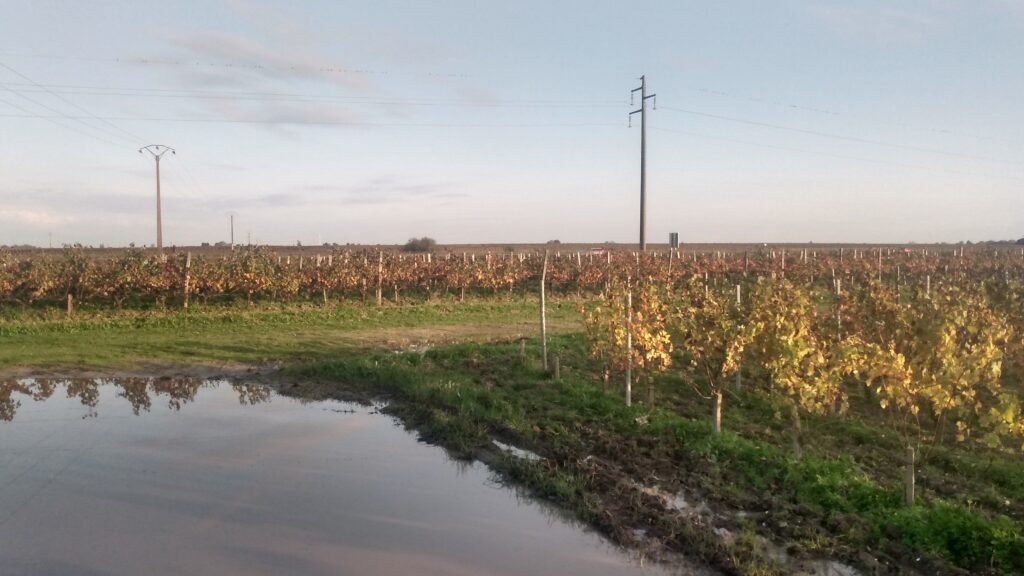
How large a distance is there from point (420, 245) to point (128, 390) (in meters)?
68.3

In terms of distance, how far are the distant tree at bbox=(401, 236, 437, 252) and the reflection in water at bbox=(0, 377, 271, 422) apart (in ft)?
207

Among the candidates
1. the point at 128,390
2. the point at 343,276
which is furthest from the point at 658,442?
the point at 343,276

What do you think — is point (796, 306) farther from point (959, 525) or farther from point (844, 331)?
point (959, 525)

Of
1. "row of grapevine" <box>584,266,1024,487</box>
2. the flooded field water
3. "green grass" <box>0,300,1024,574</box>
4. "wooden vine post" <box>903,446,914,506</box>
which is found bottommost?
the flooded field water

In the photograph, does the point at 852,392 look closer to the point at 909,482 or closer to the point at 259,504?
the point at 909,482

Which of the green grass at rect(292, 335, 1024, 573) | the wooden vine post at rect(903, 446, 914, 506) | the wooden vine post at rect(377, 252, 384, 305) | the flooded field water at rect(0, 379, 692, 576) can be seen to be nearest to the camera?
the flooded field water at rect(0, 379, 692, 576)

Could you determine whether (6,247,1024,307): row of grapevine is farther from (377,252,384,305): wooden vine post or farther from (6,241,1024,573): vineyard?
(6,241,1024,573): vineyard

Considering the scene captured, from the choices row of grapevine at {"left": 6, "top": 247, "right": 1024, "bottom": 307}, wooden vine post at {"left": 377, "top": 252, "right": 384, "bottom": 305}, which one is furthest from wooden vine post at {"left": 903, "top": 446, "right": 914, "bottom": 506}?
wooden vine post at {"left": 377, "top": 252, "right": 384, "bottom": 305}

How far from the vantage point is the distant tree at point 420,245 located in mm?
78625

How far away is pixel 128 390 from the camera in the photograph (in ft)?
43.4

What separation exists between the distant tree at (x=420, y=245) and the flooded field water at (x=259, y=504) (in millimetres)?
67259

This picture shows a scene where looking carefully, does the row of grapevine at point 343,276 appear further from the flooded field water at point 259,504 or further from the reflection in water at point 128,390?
the flooded field water at point 259,504

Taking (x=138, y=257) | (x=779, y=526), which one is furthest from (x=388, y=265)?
(x=779, y=526)

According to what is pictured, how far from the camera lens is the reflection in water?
12.1 metres
